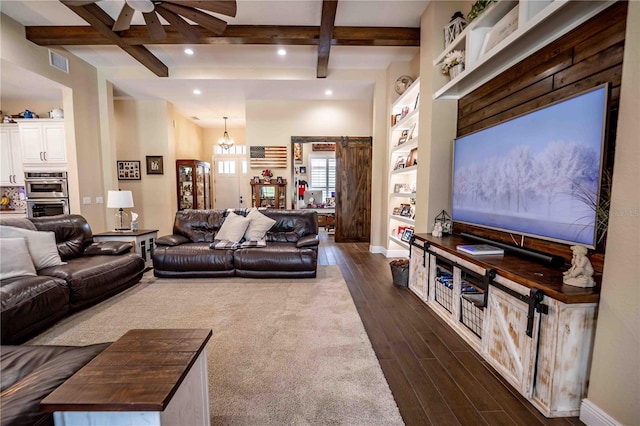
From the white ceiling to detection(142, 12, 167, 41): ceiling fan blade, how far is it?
88 centimetres

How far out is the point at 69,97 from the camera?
4.46 m

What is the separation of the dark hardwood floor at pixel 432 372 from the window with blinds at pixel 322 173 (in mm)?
6139

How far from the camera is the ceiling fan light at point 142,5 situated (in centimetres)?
246

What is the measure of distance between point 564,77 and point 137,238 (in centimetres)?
497

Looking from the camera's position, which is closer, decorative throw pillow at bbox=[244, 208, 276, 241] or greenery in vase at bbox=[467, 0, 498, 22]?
greenery in vase at bbox=[467, 0, 498, 22]

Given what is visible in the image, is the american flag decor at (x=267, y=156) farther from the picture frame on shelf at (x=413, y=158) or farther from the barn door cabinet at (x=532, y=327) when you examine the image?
the barn door cabinet at (x=532, y=327)

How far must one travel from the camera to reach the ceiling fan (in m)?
2.54

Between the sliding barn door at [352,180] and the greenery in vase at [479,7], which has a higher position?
the greenery in vase at [479,7]

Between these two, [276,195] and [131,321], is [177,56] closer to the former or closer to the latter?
[276,195]

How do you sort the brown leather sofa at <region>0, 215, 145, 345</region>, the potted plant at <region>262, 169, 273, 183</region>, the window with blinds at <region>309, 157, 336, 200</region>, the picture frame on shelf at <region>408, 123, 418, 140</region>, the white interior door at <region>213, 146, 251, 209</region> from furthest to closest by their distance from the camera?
1. the window with blinds at <region>309, 157, 336, 200</region>
2. the white interior door at <region>213, 146, 251, 209</region>
3. the potted plant at <region>262, 169, 273, 183</region>
4. the picture frame on shelf at <region>408, 123, 418, 140</region>
5. the brown leather sofa at <region>0, 215, 145, 345</region>

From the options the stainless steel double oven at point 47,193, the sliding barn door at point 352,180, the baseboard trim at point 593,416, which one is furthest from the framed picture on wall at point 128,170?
the baseboard trim at point 593,416

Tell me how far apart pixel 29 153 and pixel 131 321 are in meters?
4.34

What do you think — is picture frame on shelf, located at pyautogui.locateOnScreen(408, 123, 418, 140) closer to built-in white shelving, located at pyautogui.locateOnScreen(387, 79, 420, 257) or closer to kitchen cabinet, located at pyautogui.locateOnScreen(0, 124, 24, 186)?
built-in white shelving, located at pyautogui.locateOnScreen(387, 79, 420, 257)

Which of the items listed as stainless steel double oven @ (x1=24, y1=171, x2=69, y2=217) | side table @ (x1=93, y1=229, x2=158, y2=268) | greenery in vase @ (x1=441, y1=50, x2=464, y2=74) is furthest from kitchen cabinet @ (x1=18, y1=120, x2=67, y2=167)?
greenery in vase @ (x1=441, y1=50, x2=464, y2=74)
